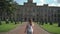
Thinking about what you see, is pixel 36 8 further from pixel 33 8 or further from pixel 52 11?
pixel 52 11

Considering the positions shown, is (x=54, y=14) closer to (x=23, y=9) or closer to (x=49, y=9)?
(x=49, y=9)

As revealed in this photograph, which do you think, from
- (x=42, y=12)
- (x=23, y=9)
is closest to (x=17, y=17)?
(x=23, y=9)

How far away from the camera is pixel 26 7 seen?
13675cm

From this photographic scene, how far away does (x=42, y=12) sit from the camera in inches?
5330

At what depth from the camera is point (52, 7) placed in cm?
13775

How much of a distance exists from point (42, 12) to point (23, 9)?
12118mm

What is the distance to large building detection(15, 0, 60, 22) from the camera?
132m

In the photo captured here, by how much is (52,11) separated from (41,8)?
24.1ft

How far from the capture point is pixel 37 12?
444 ft

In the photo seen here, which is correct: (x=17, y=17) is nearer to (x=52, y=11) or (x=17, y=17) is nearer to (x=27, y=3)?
(x=27, y=3)

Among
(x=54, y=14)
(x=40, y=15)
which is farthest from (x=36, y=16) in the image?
(x=54, y=14)

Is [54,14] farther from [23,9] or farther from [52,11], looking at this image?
[23,9]

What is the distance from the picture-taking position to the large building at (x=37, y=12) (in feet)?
434

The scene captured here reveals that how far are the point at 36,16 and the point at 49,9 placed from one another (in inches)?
388
